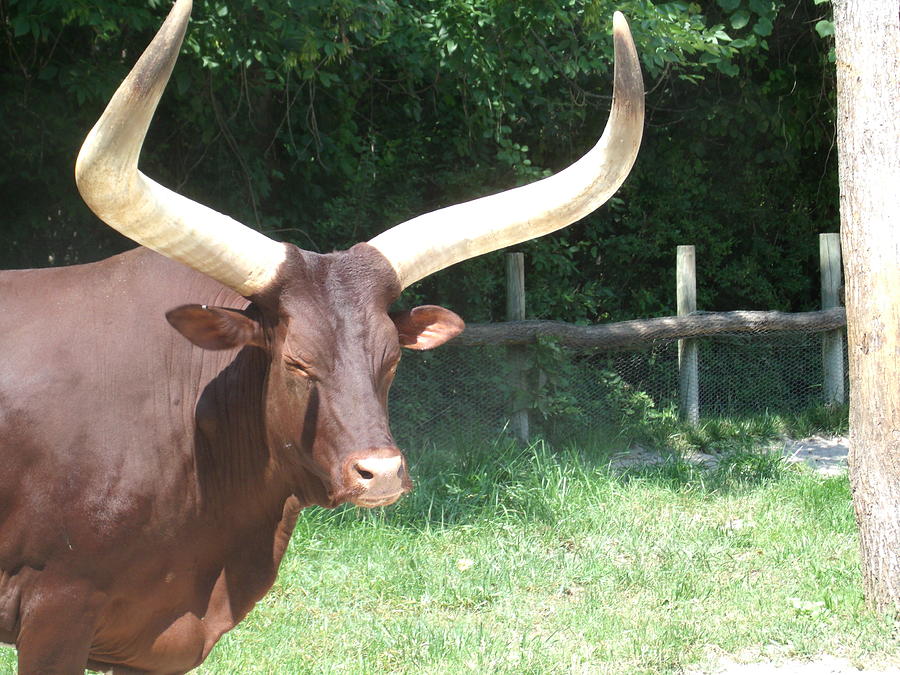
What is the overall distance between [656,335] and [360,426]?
228 inches

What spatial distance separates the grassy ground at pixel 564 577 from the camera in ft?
13.1

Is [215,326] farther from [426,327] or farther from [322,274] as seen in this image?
[426,327]

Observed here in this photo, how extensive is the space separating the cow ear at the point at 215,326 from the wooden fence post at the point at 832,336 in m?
7.01

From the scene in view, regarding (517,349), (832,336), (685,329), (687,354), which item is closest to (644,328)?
(685,329)

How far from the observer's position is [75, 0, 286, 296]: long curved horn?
2.20 meters

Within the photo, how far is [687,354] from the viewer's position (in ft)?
26.9

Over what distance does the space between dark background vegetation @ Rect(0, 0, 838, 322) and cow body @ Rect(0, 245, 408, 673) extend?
257cm

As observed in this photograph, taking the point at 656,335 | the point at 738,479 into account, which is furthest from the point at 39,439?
the point at 656,335

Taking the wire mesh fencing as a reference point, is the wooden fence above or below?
above

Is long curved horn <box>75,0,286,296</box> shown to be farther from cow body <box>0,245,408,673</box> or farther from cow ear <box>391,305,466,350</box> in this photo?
cow ear <box>391,305,466,350</box>

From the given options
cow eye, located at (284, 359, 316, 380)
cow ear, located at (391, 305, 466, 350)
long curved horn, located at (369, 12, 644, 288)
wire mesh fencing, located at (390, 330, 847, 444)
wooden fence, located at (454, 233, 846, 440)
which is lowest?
wire mesh fencing, located at (390, 330, 847, 444)

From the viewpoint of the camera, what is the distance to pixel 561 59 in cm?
661

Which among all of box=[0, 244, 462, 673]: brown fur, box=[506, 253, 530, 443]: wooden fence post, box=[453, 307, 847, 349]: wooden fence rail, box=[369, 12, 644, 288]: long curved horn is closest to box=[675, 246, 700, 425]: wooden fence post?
box=[453, 307, 847, 349]: wooden fence rail

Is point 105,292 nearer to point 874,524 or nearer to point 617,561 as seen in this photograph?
point 617,561
